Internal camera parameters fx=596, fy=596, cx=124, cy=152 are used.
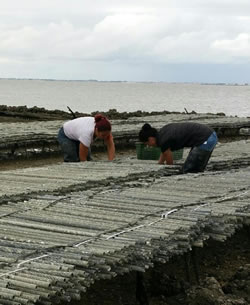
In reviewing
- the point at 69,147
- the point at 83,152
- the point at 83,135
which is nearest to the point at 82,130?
the point at 83,135

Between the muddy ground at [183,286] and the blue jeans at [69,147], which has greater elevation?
the blue jeans at [69,147]

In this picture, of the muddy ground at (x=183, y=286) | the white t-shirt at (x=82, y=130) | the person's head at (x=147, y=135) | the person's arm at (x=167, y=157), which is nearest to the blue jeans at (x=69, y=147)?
the white t-shirt at (x=82, y=130)

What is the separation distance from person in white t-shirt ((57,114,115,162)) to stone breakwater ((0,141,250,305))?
1.65 ft

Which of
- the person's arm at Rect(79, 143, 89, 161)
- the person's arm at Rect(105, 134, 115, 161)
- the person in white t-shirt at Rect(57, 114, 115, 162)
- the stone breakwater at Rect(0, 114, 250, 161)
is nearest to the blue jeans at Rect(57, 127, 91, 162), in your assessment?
the person in white t-shirt at Rect(57, 114, 115, 162)

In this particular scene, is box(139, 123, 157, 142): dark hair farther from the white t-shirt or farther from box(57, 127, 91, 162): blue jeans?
box(57, 127, 91, 162): blue jeans

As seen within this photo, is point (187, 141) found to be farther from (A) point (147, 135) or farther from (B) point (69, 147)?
Answer: (B) point (69, 147)

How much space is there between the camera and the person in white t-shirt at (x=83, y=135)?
373 inches

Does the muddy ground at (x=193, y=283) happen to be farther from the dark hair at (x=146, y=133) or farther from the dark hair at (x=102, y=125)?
the dark hair at (x=102, y=125)

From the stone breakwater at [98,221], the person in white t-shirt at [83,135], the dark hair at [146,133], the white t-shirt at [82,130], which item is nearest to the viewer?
the stone breakwater at [98,221]

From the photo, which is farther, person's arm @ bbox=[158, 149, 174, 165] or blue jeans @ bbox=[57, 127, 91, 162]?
blue jeans @ bbox=[57, 127, 91, 162]

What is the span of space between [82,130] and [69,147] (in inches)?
34.5

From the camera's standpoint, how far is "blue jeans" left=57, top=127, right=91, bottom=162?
1059 cm

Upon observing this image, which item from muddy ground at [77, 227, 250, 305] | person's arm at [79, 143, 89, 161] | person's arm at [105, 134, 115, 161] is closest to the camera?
muddy ground at [77, 227, 250, 305]

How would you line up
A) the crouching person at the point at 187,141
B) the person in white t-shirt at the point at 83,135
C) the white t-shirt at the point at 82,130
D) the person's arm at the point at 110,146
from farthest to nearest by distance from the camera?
the person's arm at the point at 110,146 → the white t-shirt at the point at 82,130 → the person in white t-shirt at the point at 83,135 → the crouching person at the point at 187,141
